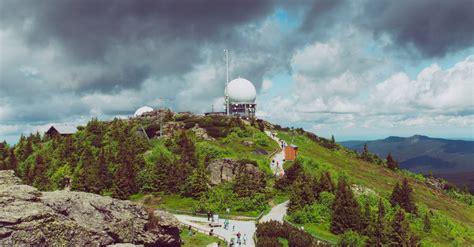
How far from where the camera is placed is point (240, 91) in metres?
100

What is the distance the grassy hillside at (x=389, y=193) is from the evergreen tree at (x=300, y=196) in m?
3.47

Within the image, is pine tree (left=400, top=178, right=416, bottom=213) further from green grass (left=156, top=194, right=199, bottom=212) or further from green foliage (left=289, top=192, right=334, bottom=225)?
green grass (left=156, top=194, right=199, bottom=212)

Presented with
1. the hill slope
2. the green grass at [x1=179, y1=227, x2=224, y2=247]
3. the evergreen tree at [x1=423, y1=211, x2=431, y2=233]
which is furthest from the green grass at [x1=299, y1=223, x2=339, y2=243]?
the evergreen tree at [x1=423, y1=211, x2=431, y2=233]

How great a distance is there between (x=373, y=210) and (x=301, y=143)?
40898 millimetres

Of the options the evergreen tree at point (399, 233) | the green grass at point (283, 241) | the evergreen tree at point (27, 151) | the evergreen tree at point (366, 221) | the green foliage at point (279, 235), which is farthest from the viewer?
the evergreen tree at point (27, 151)

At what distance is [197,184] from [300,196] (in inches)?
540

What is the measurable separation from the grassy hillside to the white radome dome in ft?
43.7

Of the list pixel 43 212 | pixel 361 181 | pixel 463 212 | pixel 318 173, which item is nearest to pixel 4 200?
pixel 43 212

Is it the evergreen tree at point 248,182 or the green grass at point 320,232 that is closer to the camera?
the green grass at point 320,232

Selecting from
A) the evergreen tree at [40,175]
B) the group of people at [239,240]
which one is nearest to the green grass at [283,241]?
the group of people at [239,240]

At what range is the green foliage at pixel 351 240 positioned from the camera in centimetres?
3822

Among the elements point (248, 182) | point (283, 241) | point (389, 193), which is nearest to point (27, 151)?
point (248, 182)

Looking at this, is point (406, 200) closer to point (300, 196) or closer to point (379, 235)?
point (300, 196)

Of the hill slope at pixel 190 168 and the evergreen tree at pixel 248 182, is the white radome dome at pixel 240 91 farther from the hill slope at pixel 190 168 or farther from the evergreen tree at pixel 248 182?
the evergreen tree at pixel 248 182
